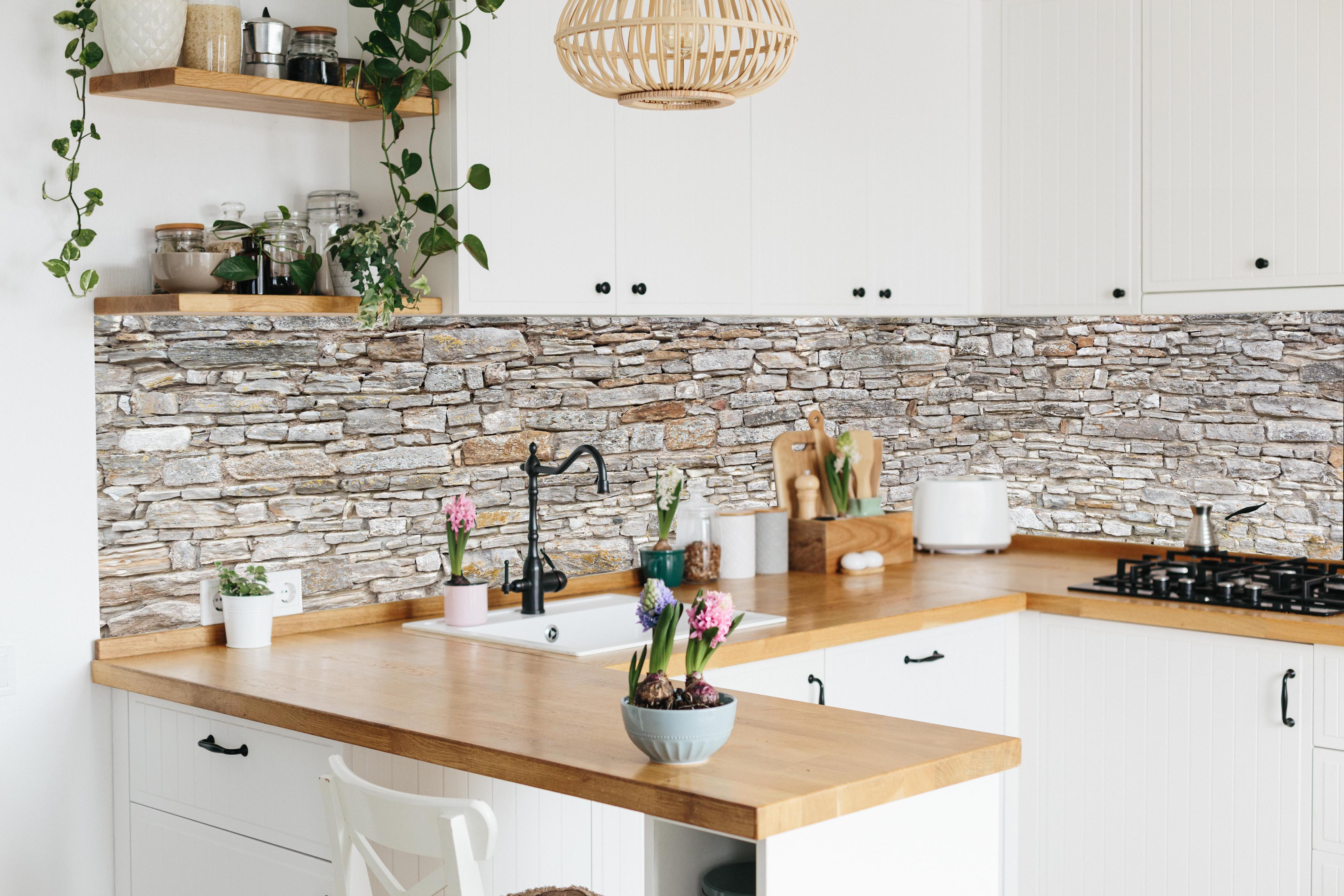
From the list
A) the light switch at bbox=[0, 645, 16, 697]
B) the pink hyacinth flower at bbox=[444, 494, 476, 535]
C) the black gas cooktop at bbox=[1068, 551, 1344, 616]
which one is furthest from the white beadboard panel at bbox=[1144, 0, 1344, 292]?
the light switch at bbox=[0, 645, 16, 697]

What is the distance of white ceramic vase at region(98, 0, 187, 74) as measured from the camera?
2.54 metres

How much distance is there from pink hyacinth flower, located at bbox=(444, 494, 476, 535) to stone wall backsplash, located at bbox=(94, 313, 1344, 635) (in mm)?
171

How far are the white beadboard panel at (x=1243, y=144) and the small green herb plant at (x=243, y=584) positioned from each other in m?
2.33

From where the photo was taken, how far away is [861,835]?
1863 mm

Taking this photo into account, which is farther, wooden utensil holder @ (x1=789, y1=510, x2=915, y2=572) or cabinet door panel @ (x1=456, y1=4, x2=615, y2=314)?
wooden utensil holder @ (x1=789, y1=510, x2=915, y2=572)

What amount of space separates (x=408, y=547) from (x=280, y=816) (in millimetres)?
944

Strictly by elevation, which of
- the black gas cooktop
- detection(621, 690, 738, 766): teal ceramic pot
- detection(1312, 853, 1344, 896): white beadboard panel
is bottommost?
detection(1312, 853, 1344, 896): white beadboard panel

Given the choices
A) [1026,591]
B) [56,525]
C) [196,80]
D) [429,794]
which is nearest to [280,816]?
[429,794]

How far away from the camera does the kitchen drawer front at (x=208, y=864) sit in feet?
7.45

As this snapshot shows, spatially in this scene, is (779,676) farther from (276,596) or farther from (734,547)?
(276,596)

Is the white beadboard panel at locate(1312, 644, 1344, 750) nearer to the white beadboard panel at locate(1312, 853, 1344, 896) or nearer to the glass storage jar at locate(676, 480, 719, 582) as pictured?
the white beadboard panel at locate(1312, 853, 1344, 896)

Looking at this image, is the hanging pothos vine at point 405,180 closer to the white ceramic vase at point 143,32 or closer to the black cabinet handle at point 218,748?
the white ceramic vase at point 143,32

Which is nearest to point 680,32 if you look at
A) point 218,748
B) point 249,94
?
point 249,94

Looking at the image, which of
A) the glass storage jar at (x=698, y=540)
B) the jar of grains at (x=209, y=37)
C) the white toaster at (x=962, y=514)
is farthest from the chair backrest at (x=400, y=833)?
the white toaster at (x=962, y=514)
